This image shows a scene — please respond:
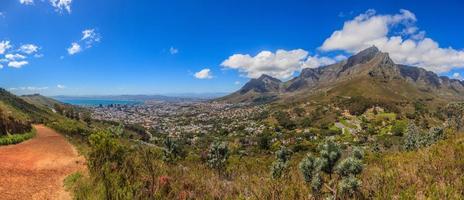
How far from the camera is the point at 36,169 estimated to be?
18406 mm

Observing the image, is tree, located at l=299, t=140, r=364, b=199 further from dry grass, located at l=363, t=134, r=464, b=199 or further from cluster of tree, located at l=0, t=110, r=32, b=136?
cluster of tree, located at l=0, t=110, r=32, b=136

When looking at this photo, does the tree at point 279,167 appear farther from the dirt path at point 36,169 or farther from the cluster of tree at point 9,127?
the cluster of tree at point 9,127

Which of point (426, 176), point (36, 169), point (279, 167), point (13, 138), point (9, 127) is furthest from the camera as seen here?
point (9, 127)

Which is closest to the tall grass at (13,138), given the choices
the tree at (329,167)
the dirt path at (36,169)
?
the dirt path at (36,169)

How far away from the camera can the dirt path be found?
47.5 ft

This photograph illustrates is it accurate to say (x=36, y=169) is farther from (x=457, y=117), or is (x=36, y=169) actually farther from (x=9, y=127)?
(x=457, y=117)

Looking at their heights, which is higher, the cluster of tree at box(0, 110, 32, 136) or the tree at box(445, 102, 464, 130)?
the cluster of tree at box(0, 110, 32, 136)

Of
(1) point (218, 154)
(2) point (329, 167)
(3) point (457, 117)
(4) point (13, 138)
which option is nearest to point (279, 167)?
(2) point (329, 167)

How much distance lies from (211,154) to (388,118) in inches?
5816

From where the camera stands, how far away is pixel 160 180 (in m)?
13.2

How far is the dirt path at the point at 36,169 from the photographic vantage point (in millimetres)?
14484

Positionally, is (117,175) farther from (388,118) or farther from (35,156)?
(388,118)

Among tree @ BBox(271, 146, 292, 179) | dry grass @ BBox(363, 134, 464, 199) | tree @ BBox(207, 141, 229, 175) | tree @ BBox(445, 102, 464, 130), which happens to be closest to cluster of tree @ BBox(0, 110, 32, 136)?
tree @ BBox(207, 141, 229, 175)

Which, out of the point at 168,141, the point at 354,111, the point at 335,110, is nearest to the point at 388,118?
the point at 354,111
